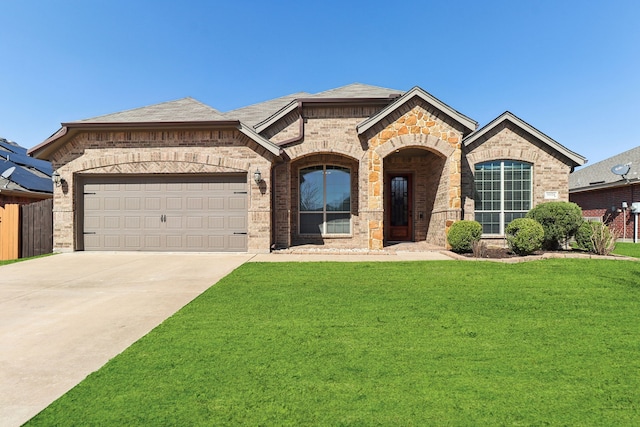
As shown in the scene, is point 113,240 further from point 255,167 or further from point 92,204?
point 255,167

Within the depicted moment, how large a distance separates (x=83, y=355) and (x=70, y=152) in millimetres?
9856

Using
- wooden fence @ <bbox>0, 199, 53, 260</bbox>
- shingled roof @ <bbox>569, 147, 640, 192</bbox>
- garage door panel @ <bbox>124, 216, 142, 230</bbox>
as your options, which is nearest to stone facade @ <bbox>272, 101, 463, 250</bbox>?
garage door panel @ <bbox>124, 216, 142, 230</bbox>

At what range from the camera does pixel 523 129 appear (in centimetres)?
1119

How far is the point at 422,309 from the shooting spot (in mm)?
4324

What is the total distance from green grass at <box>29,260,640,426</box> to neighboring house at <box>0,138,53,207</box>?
13.0 metres

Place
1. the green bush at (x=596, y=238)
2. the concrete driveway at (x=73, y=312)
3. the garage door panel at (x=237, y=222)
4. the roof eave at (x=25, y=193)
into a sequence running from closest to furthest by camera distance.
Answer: the concrete driveway at (x=73, y=312) → the green bush at (x=596, y=238) → the garage door panel at (x=237, y=222) → the roof eave at (x=25, y=193)

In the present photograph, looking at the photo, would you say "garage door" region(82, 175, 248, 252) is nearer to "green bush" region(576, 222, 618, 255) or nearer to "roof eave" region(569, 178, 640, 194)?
"green bush" region(576, 222, 618, 255)

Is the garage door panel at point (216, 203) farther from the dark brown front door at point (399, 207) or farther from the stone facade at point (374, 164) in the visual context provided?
the dark brown front door at point (399, 207)

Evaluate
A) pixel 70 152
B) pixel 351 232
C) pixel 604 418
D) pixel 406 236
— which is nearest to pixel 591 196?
pixel 406 236

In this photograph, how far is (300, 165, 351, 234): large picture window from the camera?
468 inches

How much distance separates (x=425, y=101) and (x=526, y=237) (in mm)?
5261

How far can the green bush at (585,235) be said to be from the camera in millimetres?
8773

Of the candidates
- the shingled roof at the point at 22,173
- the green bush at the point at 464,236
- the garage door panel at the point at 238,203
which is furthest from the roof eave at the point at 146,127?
the green bush at the point at 464,236

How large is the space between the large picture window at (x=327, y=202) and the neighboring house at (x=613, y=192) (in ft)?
45.1
